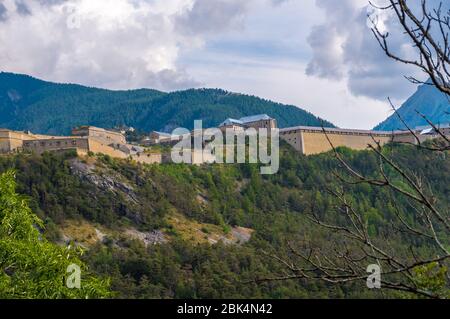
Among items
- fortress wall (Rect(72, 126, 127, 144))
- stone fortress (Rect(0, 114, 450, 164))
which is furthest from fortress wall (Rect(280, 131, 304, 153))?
fortress wall (Rect(72, 126, 127, 144))

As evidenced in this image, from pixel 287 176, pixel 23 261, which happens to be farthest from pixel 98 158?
pixel 23 261

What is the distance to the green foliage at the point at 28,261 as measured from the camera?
1090cm

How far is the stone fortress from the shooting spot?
76812 millimetres

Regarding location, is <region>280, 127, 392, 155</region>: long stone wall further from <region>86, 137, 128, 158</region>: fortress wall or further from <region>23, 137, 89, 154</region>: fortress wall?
<region>23, 137, 89, 154</region>: fortress wall

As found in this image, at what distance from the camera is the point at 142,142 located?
342 feet

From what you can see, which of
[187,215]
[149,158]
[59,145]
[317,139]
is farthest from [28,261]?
[317,139]

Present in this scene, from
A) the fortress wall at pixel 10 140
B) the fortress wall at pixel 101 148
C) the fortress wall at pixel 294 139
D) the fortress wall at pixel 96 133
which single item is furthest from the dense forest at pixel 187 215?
the fortress wall at pixel 96 133

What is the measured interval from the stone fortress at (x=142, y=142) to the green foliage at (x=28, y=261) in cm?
4839

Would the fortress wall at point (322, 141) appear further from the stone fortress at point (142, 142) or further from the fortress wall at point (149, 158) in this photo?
the fortress wall at point (149, 158)

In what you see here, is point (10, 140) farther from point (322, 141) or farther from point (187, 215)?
point (322, 141)

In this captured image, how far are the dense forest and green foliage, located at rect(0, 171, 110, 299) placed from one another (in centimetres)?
4002

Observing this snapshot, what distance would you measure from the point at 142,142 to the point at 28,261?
93.3 meters

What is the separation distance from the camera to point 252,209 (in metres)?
91.0
